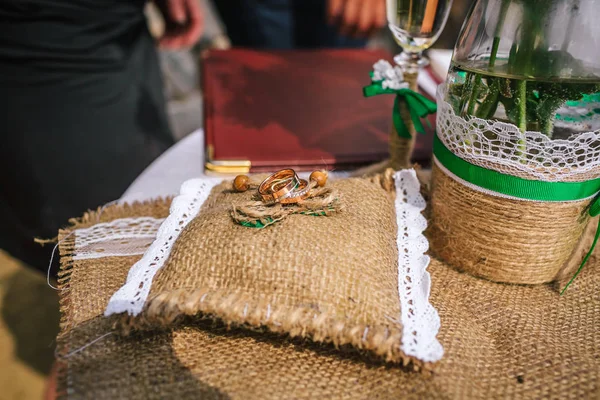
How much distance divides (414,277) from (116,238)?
16.3 inches

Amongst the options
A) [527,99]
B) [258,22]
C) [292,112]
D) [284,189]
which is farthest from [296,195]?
[258,22]

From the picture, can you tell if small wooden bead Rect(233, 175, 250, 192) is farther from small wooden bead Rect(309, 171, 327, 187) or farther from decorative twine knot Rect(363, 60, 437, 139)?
decorative twine knot Rect(363, 60, 437, 139)

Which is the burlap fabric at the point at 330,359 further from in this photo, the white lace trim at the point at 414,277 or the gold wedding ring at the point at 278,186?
the gold wedding ring at the point at 278,186

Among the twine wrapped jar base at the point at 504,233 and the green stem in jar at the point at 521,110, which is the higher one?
the green stem in jar at the point at 521,110

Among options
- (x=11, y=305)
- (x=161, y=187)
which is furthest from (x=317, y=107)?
(x=11, y=305)

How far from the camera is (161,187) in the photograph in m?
0.75

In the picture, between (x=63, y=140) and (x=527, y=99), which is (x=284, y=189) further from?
(x=63, y=140)

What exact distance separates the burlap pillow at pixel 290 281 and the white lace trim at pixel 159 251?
1cm

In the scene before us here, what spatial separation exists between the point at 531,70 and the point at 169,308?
0.45 m

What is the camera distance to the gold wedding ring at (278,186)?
483 mm

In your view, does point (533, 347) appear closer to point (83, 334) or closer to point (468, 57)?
point (468, 57)

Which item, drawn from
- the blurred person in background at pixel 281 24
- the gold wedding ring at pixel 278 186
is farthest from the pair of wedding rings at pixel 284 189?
the blurred person in background at pixel 281 24

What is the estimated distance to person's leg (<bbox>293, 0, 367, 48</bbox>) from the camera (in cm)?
149

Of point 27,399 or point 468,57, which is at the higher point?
point 468,57
